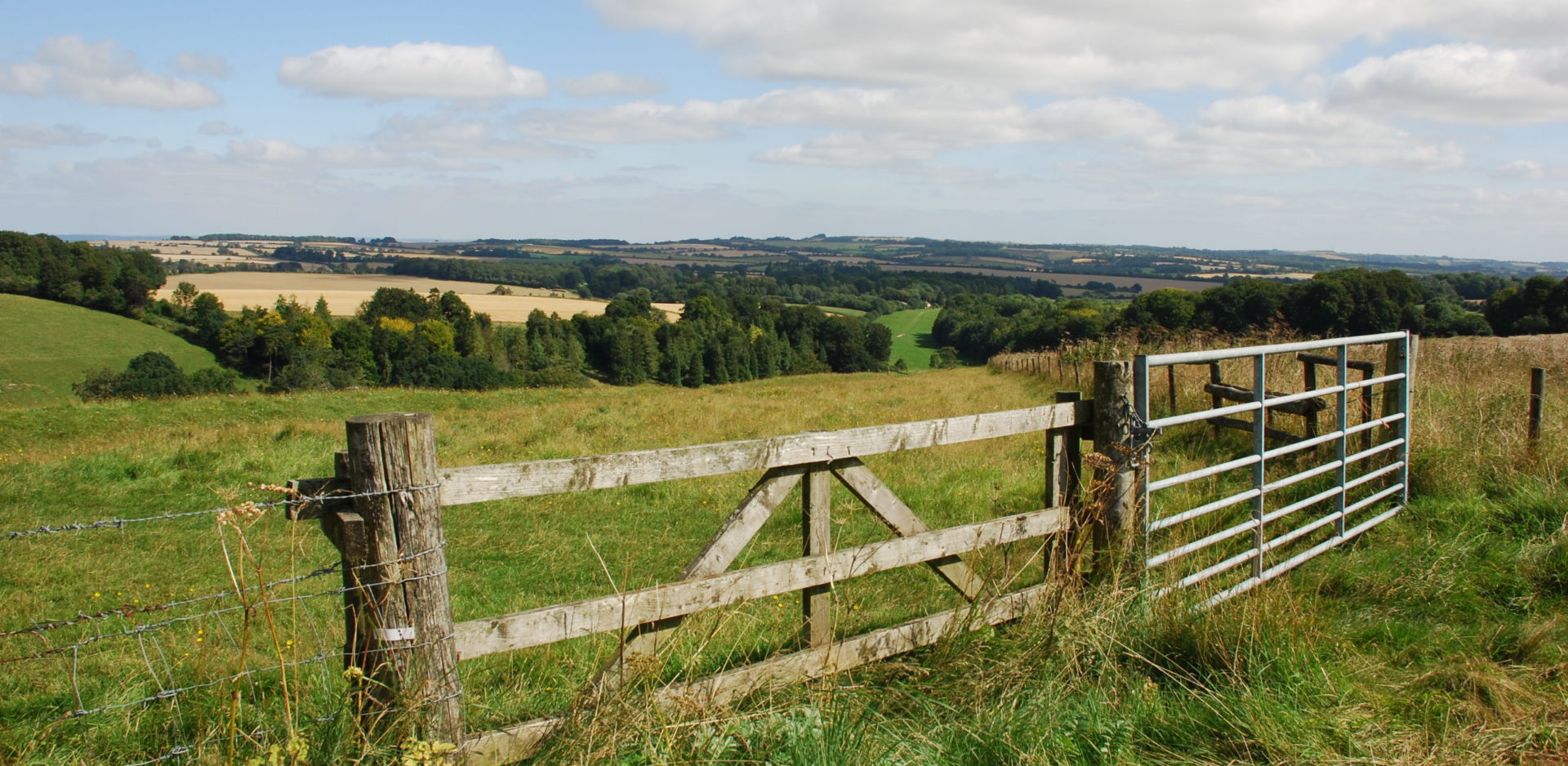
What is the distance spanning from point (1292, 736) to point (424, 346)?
8205 cm

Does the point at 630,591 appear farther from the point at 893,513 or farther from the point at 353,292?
the point at 353,292

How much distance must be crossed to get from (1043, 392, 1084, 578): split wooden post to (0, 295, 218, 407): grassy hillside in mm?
63189

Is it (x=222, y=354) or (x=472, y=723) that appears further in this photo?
(x=222, y=354)

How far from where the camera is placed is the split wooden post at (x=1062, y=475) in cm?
475

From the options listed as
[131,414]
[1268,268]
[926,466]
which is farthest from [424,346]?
[1268,268]

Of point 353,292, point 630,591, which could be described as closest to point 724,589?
point 630,591

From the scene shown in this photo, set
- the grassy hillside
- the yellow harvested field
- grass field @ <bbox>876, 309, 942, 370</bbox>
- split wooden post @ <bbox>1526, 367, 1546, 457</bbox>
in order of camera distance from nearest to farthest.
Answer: split wooden post @ <bbox>1526, 367, 1546, 457</bbox>, the grassy hillside, grass field @ <bbox>876, 309, 942, 370</bbox>, the yellow harvested field

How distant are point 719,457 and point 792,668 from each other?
0.99 metres

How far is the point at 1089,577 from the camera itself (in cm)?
481

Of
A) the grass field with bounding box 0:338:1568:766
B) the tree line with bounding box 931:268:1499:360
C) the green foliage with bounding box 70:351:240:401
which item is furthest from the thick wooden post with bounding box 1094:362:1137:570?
the green foliage with bounding box 70:351:240:401

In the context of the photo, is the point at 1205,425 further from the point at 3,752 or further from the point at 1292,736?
the point at 3,752

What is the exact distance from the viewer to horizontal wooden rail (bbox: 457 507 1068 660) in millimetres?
3203

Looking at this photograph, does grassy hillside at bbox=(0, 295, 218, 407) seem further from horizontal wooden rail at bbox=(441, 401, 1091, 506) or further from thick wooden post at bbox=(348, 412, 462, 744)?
horizontal wooden rail at bbox=(441, 401, 1091, 506)

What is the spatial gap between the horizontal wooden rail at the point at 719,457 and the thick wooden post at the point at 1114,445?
13 cm
